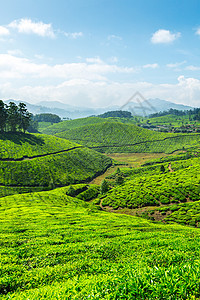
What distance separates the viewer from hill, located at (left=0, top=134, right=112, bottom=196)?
308ft

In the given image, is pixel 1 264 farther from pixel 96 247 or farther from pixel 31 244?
pixel 96 247

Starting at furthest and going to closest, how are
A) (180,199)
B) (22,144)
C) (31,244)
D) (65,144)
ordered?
(65,144) → (22,144) → (180,199) → (31,244)

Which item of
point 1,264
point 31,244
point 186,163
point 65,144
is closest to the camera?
point 1,264

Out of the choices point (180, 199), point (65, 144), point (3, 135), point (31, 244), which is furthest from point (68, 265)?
point (65, 144)

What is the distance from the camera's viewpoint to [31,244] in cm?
1911

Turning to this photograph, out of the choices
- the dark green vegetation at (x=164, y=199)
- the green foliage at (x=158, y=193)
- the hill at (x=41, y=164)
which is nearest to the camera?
the dark green vegetation at (x=164, y=199)

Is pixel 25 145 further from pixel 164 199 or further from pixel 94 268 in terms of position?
pixel 94 268

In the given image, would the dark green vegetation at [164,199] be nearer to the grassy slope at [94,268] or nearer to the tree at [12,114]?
the grassy slope at [94,268]

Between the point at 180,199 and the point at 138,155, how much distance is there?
136 meters

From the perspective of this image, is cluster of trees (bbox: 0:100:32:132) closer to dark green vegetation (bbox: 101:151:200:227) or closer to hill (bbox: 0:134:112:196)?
hill (bbox: 0:134:112:196)

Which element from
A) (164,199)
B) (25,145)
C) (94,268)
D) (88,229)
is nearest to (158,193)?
(164,199)

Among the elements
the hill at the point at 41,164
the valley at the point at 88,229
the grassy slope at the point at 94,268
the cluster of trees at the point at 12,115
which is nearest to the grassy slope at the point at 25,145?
the hill at the point at 41,164

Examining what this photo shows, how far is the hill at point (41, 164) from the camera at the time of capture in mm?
93944

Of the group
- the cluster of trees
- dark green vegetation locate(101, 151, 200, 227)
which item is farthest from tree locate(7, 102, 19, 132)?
dark green vegetation locate(101, 151, 200, 227)
